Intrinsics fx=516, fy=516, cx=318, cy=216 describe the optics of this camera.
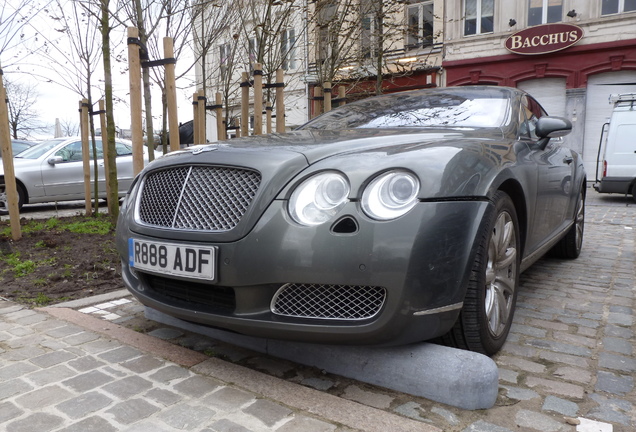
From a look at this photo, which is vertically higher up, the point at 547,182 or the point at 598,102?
the point at 598,102

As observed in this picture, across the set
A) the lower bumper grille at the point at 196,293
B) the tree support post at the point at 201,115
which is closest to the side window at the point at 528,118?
the lower bumper grille at the point at 196,293

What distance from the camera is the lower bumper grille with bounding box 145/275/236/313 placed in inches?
84.5

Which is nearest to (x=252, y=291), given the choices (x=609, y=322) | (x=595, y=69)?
(x=609, y=322)

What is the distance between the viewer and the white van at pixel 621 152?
35.0 ft

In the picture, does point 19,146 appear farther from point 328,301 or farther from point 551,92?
point 551,92

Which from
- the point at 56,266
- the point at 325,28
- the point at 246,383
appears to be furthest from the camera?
the point at 325,28

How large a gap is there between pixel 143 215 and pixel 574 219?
377cm

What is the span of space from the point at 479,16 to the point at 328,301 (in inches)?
701

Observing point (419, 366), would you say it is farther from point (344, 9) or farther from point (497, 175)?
point (344, 9)

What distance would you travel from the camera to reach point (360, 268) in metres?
1.86

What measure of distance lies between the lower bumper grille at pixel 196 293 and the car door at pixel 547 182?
1.81 m

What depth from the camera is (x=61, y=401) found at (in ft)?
6.61

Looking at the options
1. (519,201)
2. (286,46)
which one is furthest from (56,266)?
(286,46)

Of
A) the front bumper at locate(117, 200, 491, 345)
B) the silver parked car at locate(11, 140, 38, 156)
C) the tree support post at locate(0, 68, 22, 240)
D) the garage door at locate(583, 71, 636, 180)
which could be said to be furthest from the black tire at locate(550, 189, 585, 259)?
the garage door at locate(583, 71, 636, 180)
